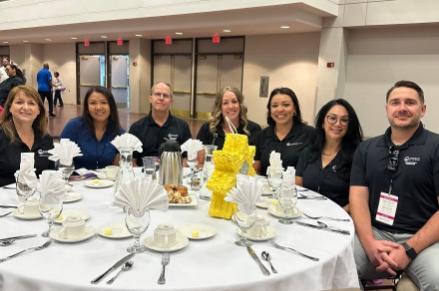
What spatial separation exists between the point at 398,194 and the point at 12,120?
104 inches

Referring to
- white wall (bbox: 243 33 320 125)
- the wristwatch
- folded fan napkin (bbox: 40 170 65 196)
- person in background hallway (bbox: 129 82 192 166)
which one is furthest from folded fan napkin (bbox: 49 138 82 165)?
white wall (bbox: 243 33 320 125)

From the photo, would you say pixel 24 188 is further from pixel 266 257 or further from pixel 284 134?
pixel 284 134

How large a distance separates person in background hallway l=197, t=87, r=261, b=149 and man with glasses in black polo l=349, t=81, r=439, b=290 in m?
1.38

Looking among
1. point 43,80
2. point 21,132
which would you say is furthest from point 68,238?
point 43,80

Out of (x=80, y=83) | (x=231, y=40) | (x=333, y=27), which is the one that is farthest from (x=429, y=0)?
(x=80, y=83)

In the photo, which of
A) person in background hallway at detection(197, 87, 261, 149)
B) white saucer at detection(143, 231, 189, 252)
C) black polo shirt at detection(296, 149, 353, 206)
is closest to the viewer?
white saucer at detection(143, 231, 189, 252)

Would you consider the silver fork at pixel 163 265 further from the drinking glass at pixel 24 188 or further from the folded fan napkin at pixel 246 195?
the drinking glass at pixel 24 188

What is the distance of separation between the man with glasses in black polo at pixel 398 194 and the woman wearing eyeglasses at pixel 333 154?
22cm

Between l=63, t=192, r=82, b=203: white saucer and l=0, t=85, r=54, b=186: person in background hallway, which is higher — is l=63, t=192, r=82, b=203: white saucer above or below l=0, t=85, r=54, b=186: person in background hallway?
below

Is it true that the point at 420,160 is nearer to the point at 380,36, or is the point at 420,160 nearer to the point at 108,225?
the point at 108,225

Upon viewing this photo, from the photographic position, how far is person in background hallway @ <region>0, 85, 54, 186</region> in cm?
268

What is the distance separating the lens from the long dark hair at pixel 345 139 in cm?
270

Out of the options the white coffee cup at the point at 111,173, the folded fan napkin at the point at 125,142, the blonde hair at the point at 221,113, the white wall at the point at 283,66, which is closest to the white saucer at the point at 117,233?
the folded fan napkin at the point at 125,142

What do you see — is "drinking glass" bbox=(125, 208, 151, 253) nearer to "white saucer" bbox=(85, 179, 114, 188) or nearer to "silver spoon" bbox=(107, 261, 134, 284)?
"silver spoon" bbox=(107, 261, 134, 284)
